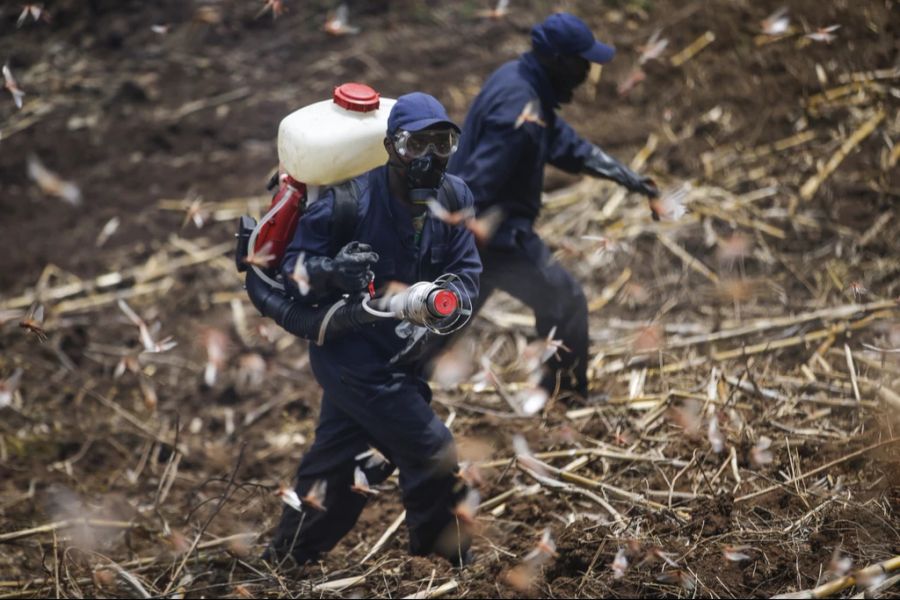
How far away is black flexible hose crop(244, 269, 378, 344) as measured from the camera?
3.73 meters

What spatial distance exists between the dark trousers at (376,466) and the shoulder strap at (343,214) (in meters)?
0.51

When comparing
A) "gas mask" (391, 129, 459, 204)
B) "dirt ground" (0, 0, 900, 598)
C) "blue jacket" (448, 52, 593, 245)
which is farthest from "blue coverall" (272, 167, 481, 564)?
"blue jacket" (448, 52, 593, 245)

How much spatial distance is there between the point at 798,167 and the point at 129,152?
5.49 m

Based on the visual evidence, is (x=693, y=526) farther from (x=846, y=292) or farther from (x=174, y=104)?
(x=174, y=104)

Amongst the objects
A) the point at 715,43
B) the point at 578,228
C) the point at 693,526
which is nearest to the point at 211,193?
the point at 578,228

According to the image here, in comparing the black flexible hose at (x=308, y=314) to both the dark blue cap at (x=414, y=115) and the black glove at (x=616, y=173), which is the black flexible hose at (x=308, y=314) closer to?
the dark blue cap at (x=414, y=115)

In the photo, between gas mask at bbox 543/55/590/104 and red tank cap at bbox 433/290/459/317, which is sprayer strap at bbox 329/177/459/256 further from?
gas mask at bbox 543/55/590/104

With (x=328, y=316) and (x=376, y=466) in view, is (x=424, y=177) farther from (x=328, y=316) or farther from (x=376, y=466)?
(x=376, y=466)

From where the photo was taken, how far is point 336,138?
11.9 feet

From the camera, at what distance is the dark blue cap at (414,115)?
3.54 meters

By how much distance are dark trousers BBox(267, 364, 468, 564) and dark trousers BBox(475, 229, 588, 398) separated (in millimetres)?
1142

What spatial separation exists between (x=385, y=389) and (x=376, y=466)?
0.49 meters

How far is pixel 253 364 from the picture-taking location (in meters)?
6.73

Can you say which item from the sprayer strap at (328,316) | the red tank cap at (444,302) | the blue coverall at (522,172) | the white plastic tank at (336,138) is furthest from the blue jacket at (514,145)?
the red tank cap at (444,302)
